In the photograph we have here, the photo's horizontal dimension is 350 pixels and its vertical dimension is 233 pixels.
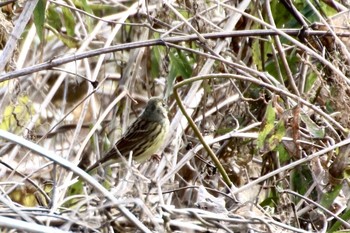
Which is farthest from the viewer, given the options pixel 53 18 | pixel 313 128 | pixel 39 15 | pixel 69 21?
pixel 53 18

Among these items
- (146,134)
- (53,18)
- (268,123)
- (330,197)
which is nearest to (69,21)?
(53,18)

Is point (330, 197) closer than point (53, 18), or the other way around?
point (330, 197)

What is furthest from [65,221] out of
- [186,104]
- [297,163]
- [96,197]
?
[186,104]

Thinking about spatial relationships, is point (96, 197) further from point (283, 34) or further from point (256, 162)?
point (256, 162)

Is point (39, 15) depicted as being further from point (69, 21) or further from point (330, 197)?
point (330, 197)

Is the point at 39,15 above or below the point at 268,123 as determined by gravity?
above

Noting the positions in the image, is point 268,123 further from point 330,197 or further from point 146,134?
point 146,134

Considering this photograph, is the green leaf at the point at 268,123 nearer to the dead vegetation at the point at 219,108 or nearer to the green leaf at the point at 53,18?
the dead vegetation at the point at 219,108

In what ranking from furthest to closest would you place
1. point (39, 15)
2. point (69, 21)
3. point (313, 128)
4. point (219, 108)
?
point (69, 21) < point (219, 108) < point (39, 15) < point (313, 128)

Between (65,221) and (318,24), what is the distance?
160cm

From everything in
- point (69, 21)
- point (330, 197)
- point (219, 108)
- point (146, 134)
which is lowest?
point (330, 197)

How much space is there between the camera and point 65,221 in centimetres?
244

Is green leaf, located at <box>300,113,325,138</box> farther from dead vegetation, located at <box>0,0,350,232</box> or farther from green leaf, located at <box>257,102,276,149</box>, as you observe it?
green leaf, located at <box>257,102,276,149</box>

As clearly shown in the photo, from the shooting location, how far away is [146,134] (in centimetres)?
471
